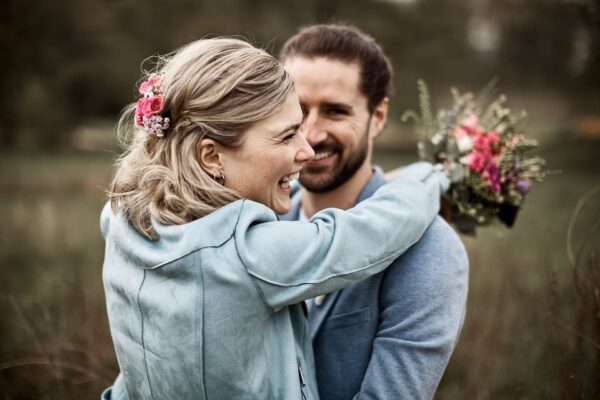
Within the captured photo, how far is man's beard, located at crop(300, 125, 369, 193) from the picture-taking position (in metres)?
2.71

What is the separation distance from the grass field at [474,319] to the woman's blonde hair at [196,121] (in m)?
1.32

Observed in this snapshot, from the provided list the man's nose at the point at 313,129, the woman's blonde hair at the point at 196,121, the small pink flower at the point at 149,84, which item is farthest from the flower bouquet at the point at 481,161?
the small pink flower at the point at 149,84

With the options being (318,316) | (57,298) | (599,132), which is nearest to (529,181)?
(318,316)

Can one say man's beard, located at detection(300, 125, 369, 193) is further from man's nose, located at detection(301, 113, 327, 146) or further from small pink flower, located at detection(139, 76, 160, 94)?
small pink flower, located at detection(139, 76, 160, 94)

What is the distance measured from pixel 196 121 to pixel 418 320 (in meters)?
1.04

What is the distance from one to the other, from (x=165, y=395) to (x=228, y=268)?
500mm

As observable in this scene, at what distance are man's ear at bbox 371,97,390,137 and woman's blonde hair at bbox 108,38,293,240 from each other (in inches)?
41.4

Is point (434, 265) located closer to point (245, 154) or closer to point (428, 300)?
point (428, 300)

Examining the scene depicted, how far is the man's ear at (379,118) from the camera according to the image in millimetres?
2916

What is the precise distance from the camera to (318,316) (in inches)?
92.4

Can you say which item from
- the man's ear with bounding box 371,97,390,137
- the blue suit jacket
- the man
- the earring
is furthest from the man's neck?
the earring

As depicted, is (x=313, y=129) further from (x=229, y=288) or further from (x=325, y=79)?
(x=229, y=288)

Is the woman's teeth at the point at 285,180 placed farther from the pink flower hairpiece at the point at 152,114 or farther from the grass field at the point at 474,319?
the grass field at the point at 474,319

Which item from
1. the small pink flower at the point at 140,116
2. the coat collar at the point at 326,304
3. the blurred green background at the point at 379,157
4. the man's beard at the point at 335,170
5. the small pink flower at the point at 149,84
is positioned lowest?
the blurred green background at the point at 379,157
